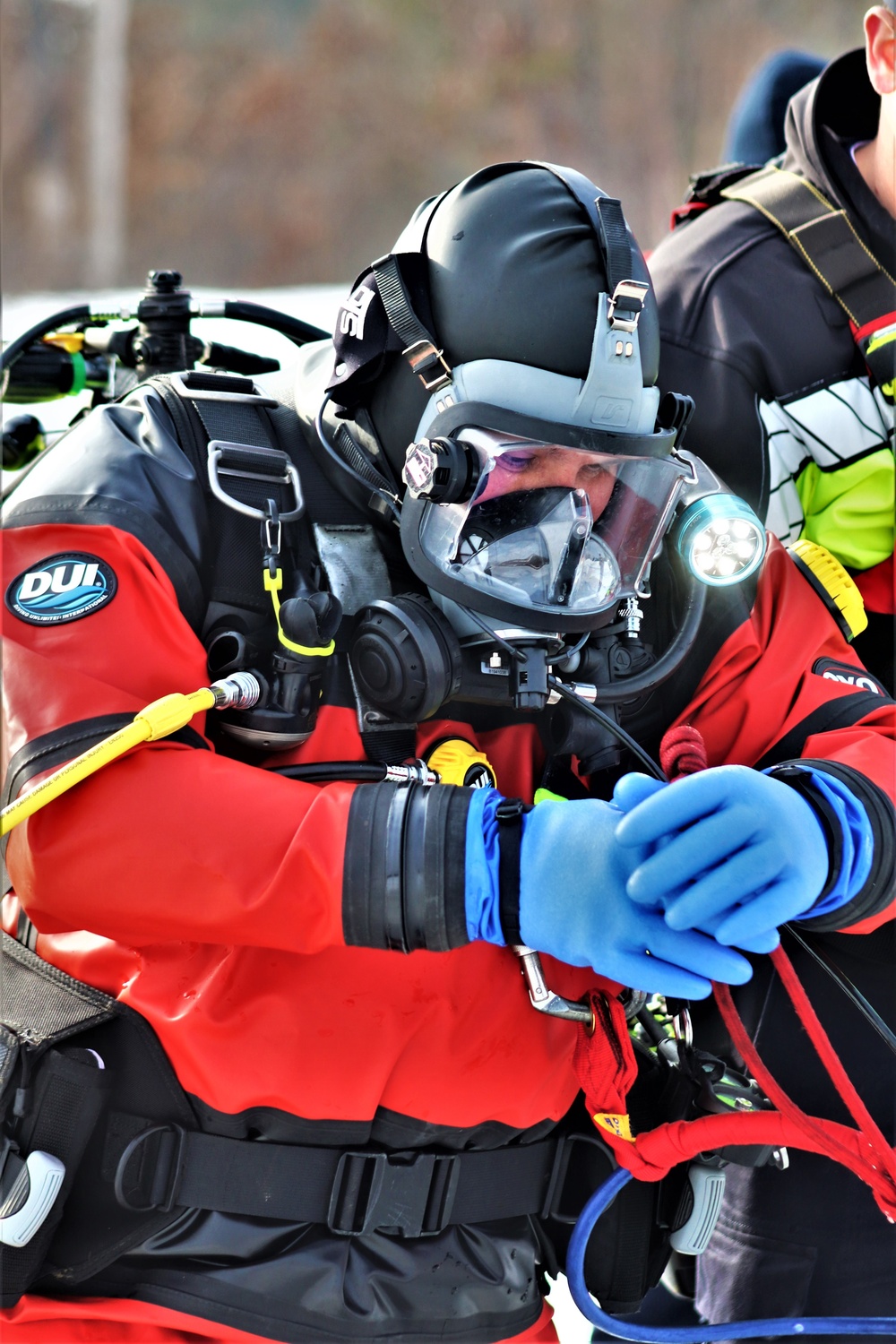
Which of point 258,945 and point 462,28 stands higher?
point 462,28

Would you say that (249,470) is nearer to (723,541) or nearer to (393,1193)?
(723,541)

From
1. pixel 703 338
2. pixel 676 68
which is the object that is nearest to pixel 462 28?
pixel 676 68

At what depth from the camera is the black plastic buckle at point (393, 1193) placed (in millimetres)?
1568

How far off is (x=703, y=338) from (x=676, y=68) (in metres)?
15.5

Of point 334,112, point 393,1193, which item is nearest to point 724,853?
point 393,1193

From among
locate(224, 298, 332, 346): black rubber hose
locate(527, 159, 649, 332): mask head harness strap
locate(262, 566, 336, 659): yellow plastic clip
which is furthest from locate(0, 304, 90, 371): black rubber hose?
locate(527, 159, 649, 332): mask head harness strap

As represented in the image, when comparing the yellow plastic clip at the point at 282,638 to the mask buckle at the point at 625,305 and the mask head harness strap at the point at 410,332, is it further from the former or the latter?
the mask buckle at the point at 625,305

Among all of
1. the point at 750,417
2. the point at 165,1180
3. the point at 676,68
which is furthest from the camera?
the point at 676,68

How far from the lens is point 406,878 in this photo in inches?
54.5

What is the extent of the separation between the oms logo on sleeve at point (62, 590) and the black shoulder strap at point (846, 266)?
3.88 ft

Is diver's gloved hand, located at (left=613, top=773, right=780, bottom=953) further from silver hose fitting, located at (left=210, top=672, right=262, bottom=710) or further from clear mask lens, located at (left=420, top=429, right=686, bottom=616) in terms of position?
silver hose fitting, located at (left=210, top=672, right=262, bottom=710)

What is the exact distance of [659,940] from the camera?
1.41m

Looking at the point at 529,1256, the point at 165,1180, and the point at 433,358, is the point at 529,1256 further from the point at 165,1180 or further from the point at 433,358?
the point at 433,358

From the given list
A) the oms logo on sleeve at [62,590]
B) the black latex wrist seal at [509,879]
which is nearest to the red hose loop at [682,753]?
the black latex wrist seal at [509,879]
